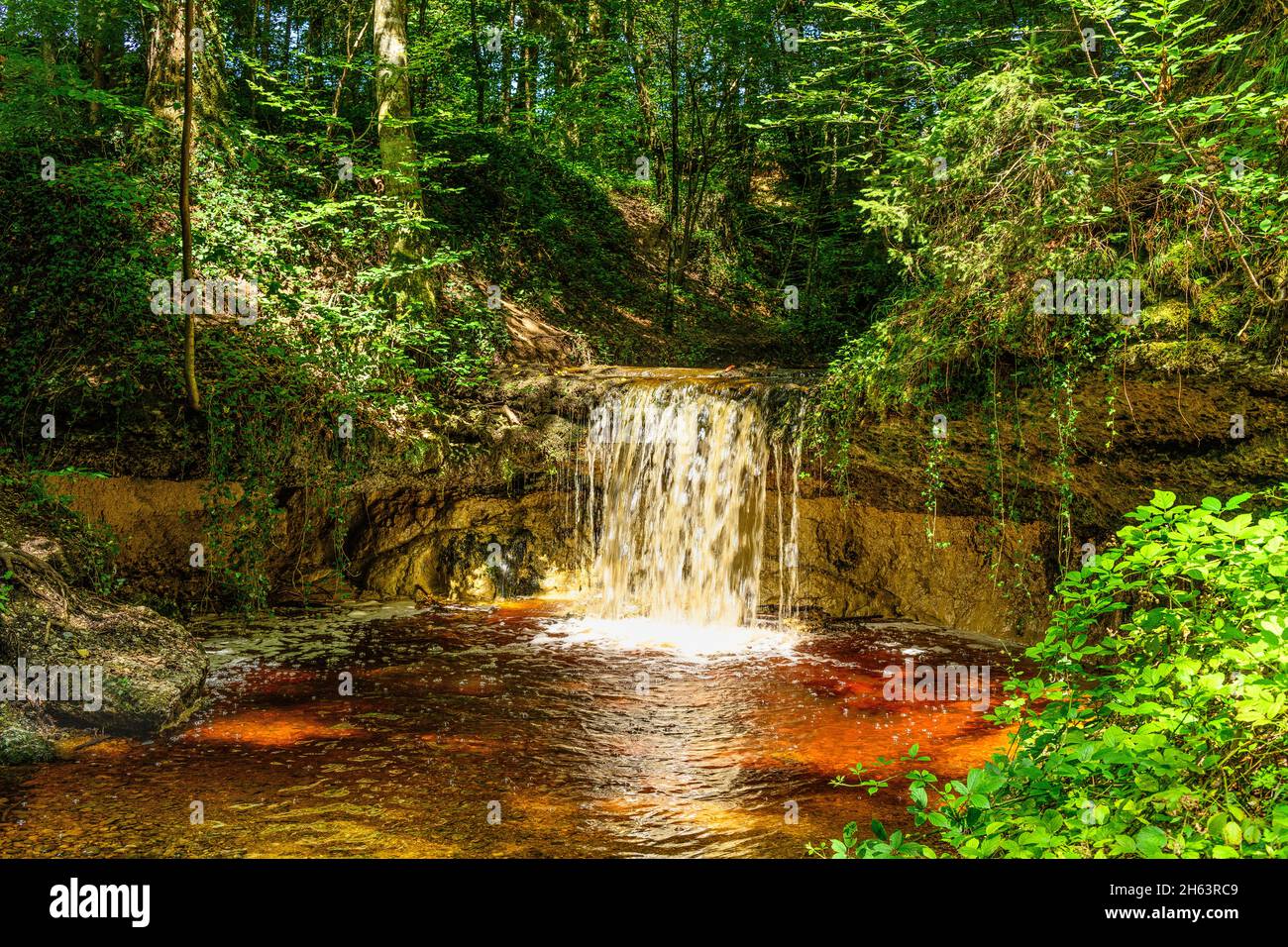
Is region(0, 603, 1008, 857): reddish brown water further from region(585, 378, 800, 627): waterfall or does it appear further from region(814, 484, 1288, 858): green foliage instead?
region(814, 484, 1288, 858): green foliage

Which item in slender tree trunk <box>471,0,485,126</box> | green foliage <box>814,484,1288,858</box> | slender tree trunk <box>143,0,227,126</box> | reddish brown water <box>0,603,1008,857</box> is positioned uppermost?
slender tree trunk <box>471,0,485,126</box>

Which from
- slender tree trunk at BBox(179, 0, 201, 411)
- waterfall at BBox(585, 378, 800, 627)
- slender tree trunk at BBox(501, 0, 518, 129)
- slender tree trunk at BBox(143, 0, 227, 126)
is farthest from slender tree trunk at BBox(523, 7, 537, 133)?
waterfall at BBox(585, 378, 800, 627)

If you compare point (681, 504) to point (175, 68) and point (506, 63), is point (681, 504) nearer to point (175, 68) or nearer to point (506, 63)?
point (175, 68)

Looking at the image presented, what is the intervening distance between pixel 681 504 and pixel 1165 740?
21.8ft

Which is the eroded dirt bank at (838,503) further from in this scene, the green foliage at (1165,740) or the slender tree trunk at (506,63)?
the slender tree trunk at (506,63)

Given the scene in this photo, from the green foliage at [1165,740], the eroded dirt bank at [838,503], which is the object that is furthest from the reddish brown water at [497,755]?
the green foliage at [1165,740]

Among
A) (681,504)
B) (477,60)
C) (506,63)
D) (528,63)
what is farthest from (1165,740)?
(506,63)

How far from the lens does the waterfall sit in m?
8.64

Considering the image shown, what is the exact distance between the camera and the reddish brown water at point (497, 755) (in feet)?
12.8

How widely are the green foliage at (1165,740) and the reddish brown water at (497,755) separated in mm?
1665

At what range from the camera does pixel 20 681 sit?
16.0 ft

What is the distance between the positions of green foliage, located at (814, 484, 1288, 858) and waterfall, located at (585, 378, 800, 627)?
226 inches

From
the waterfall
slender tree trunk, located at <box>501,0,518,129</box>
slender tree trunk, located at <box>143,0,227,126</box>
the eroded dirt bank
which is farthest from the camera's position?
slender tree trunk, located at <box>501,0,518,129</box>
